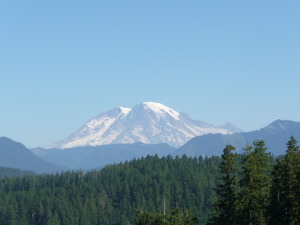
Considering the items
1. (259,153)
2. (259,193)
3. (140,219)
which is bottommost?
(140,219)

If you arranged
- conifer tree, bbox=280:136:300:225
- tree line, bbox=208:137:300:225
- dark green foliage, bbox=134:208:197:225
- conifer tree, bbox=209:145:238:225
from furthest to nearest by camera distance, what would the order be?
dark green foliage, bbox=134:208:197:225 < conifer tree, bbox=209:145:238:225 < tree line, bbox=208:137:300:225 < conifer tree, bbox=280:136:300:225

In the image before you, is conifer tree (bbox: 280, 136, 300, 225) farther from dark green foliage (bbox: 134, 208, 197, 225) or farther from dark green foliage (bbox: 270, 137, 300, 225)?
dark green foliage (bbox: 134, 208, 197, 225)

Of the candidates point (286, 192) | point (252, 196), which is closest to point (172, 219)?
point (252, 196)

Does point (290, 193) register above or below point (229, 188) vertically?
below

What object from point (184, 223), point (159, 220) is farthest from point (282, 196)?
point (159, 220)

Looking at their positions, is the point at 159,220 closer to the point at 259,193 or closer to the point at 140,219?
the point at 140,219

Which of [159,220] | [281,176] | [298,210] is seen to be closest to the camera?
[298,210]

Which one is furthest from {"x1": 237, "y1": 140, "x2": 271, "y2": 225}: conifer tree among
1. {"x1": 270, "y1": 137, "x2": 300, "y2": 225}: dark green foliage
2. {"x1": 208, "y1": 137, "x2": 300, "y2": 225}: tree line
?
{"x1": 270, "y1": 137, "x2": 300, "y2": 225}: dark green foliage

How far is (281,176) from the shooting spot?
58156mm

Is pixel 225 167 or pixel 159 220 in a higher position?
pixel 225 167

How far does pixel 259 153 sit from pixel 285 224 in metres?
10.2

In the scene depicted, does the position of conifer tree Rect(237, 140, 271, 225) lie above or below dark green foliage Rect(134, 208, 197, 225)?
above

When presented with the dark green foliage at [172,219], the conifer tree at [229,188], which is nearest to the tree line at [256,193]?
the conifer tree at [229,188]

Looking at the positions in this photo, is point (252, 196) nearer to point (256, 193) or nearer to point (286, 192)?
point (256, 193)
